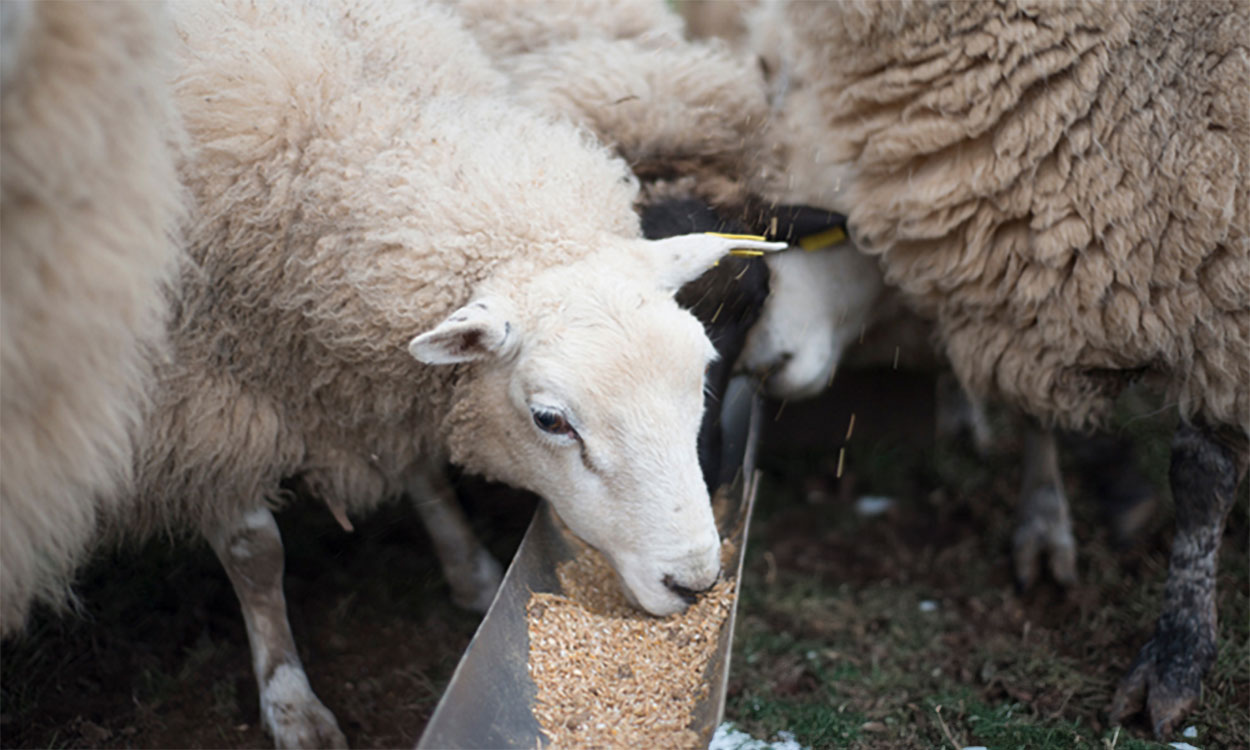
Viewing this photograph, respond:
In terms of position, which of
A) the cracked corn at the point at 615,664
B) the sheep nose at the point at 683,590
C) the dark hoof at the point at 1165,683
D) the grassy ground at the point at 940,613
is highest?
the sheep nose at the point at 683,590

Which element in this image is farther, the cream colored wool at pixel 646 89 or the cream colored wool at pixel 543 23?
the cream colored wool at pixel 543 23

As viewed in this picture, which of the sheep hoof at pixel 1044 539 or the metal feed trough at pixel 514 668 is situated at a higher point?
the metal feed trough at pixel 514 668

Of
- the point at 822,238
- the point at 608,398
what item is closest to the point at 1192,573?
the point at 822,238

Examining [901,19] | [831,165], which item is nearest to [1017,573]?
[831,165]

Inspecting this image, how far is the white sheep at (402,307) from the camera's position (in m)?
2.38

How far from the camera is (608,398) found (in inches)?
91.7

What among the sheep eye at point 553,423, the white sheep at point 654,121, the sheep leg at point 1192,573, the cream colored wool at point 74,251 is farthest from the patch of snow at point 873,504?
the cream colored wool at point 74,251

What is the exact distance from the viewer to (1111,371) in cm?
319

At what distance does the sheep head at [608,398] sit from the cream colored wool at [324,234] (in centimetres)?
13

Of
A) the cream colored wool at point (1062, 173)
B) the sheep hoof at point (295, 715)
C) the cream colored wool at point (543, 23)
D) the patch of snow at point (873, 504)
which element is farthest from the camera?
the patch of snow at point (873, 504)

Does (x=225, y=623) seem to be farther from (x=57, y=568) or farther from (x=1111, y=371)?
(x=1111, y=371)

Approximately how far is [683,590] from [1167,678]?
1.62 m

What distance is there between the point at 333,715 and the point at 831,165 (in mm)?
2294

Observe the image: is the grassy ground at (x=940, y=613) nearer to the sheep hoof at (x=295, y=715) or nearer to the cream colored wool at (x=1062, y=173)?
the cream colored wool at (x=1062, y=173)
